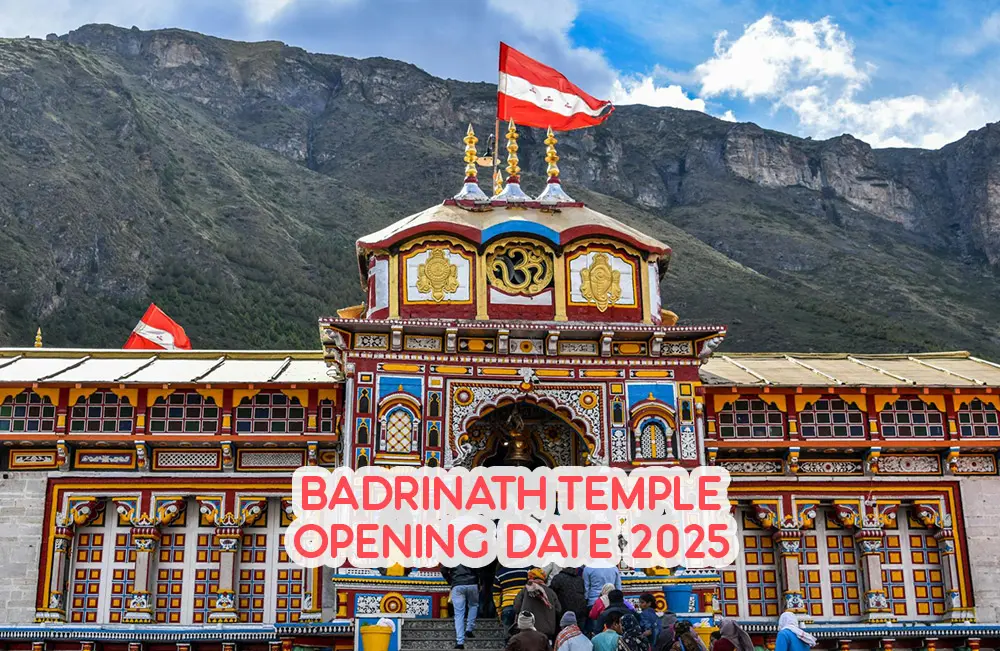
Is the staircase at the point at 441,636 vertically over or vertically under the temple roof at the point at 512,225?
under

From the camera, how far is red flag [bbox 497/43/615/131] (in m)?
23.9

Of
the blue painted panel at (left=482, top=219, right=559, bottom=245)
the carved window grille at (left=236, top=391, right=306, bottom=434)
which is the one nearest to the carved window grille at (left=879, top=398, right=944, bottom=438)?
the blue painted panel at (left=482, top=219, right=559, bottom=245)

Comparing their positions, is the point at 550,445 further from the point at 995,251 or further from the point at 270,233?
the point at 995,251

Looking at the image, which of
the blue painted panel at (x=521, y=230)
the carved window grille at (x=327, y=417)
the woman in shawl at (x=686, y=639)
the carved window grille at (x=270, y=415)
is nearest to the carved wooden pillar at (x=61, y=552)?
the carved window grille at (x=270, y=415)

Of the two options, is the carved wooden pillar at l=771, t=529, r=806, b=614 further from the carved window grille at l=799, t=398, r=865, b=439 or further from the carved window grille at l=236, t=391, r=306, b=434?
the carved window grille at l=236, t=391, r=306, b=434

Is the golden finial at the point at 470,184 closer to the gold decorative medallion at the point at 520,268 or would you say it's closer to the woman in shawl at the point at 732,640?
the gold decorative medallion at the point at 520,268

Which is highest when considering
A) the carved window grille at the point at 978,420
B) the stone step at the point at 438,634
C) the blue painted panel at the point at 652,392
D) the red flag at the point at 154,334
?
the red flag at the point at 154,334

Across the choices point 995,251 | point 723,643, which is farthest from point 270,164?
point 723,643

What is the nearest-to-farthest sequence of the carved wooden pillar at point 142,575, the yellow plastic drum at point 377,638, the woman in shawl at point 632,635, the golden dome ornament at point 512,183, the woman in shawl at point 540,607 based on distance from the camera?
the woman in shawl at point 632,635 → the woman in shawl at point 540,607 → the yellow plastic drum at point 377,638 → the carved wooden pillar at point 142,575 → the golden dome ornament at point 512,183

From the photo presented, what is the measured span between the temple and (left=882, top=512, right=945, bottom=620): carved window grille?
0.15ft

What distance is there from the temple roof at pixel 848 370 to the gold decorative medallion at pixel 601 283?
3.16 metres

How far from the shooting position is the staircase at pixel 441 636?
1838 centimetres

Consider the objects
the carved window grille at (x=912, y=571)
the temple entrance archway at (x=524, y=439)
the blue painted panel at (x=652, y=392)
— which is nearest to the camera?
the blue painted panel at (x=652, y=392)

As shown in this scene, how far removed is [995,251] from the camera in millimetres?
100438
